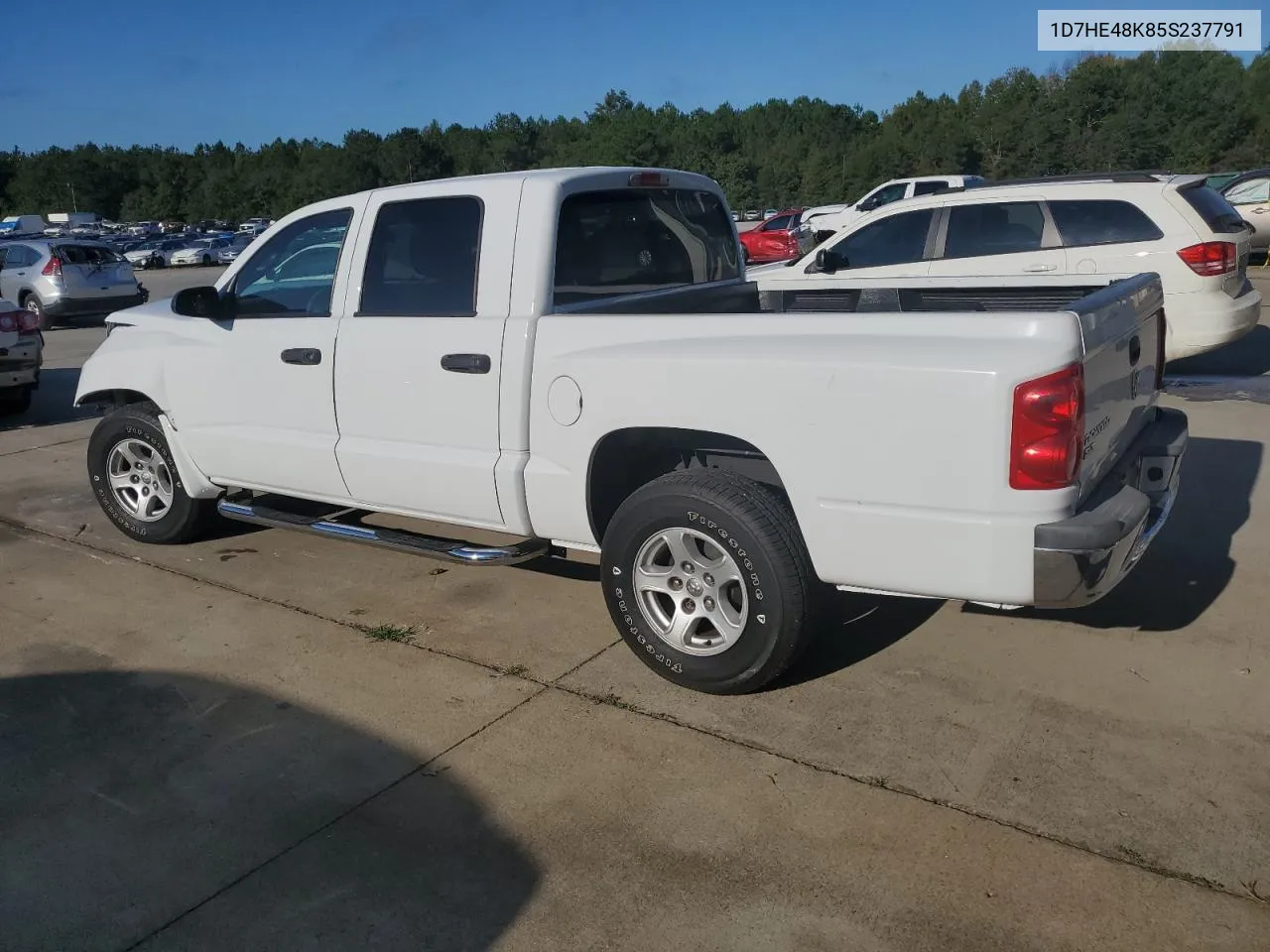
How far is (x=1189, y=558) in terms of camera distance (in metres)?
5.32

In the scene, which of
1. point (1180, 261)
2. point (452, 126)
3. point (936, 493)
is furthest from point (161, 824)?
point (452, 126)

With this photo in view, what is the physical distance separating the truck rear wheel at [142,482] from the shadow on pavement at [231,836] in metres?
1.83

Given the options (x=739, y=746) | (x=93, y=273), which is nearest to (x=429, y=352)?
(x=739, y=746)

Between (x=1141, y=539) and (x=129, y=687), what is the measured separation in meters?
3.92

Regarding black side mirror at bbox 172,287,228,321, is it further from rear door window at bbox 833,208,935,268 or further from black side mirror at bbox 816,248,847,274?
rear door window at bbox 833,208,935,268

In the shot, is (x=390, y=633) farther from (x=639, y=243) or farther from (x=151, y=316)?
(x=151, y=316)

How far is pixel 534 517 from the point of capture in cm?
443

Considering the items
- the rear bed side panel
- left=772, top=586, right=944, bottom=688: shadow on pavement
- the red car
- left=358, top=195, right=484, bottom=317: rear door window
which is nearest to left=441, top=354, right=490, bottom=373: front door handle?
left=358, top=195, right=484, bottom=317: rear door window

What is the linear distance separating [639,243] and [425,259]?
0.98 metres

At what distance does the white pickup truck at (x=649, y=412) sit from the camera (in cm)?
337

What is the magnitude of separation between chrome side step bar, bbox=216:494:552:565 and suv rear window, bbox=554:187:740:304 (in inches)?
41.6

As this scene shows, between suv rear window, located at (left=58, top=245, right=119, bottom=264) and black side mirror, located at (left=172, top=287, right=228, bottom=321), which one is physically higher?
suv rear window, located at (left=58, top=245, right=119, bottom=264)

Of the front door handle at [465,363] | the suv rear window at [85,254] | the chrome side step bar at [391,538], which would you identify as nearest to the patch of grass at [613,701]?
the chrome side step bar at [391,538]

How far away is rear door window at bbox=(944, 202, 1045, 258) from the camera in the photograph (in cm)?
912
